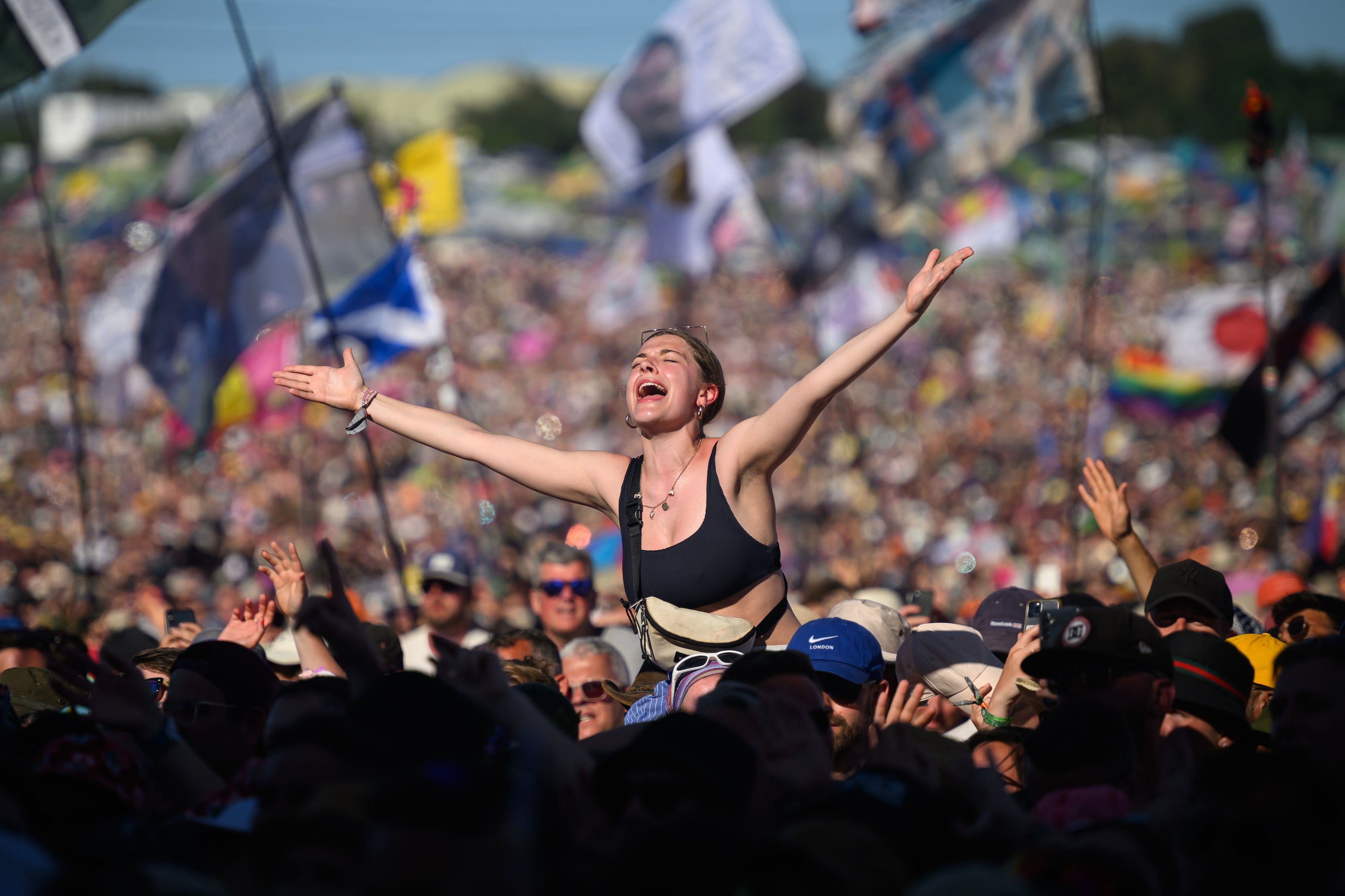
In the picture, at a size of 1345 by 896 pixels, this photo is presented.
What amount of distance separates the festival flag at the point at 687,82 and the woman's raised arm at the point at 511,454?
812cm

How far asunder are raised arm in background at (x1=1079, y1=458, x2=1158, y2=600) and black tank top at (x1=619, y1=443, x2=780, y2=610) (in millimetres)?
1789

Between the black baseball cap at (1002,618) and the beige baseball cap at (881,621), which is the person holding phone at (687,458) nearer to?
the beige baseball cap at (881,621)

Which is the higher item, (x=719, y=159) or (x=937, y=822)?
(x=719, y=159)

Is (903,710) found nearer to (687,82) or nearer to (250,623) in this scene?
(250,623)

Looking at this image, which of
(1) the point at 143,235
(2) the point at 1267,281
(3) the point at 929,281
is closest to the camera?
(3) the point at 929,281

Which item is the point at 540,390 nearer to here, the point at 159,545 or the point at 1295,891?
the point at 159,545

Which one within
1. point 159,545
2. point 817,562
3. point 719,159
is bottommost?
point 817,562

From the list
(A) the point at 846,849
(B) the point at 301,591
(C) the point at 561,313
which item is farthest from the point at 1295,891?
(C) the point at 561,313

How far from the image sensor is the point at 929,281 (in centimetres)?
344

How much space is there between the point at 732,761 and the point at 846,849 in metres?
0.37

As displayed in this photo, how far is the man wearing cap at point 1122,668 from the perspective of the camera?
10.1ft

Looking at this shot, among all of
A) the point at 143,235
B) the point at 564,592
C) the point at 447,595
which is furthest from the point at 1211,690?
the point at 143,235

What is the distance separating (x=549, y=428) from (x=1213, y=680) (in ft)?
54.3

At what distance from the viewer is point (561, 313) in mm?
41062
